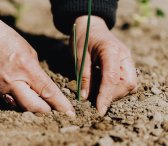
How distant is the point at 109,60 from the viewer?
66.6 inches

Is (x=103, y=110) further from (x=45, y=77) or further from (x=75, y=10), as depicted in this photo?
(x=75, y=10)

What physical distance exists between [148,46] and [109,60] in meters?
1.02

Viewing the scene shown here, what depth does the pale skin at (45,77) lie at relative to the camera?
1.54 m

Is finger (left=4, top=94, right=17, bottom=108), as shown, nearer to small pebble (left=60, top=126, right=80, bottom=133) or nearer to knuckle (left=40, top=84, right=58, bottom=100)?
knuckle (left=40, top=84, right=58, bottom=100)

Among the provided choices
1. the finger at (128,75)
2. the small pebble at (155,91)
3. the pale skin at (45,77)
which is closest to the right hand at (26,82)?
the pale skin at (45,77)

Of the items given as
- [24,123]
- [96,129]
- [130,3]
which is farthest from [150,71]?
[130,3]

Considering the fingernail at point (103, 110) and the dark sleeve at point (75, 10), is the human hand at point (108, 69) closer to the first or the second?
the fingernail at point (103, 110)

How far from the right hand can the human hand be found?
167 millimetres

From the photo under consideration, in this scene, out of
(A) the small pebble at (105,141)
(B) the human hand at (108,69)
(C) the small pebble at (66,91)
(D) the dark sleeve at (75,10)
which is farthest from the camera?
(D) the dark sleeve at (75,10)

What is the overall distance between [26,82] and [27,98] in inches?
3.6

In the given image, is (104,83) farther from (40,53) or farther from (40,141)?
(40,53)

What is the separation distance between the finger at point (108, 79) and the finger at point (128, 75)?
0.05 m

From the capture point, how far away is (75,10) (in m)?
2.07

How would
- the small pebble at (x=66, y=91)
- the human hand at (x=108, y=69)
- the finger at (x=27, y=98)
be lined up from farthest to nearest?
1. the small pebble at (x=66, y=91)
2. the human hand at (x=108, y=69)
3. the finger at (x=27, y=98)
